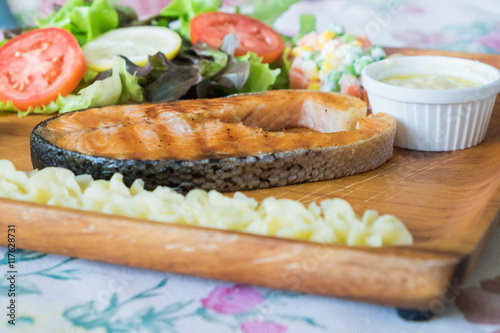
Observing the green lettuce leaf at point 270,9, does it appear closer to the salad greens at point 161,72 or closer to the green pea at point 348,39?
the salad greens at point 161,72

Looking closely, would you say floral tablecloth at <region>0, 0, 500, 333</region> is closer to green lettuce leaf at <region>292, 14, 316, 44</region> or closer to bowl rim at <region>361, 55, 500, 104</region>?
bowl rim at <region>361, 55, 500, 104</region>

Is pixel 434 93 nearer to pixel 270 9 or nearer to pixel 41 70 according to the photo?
pixel 270 9

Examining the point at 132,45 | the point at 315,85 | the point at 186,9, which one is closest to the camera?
the point at 315,85

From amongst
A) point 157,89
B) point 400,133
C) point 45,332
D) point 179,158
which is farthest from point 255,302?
point 157,89

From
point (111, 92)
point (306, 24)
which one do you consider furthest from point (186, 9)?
point (111, 92)

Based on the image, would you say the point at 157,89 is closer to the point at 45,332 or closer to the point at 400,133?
the point at 400,133

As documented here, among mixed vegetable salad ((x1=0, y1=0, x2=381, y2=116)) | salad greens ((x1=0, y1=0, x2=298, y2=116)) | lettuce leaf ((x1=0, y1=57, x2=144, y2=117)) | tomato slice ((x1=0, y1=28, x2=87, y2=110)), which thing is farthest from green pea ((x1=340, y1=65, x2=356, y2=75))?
tomato slice ((x1=0, y1=28, x2=87, y2=110))

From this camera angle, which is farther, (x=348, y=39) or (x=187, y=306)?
(x=348, y=39)
